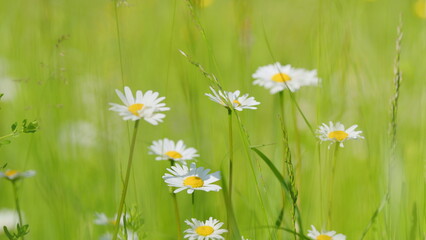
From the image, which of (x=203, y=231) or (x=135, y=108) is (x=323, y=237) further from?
(x=135, y=108)

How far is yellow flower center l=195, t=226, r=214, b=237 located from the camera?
34.5 inches

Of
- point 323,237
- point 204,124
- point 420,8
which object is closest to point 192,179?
point 323,237

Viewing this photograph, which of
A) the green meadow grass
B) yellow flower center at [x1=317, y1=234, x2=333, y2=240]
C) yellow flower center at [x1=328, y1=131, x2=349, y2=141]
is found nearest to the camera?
yellow flower center at [x1=317, y1=234, x2=333, y2=240]

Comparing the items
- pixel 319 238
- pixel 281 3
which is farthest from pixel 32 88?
pixel 281 3

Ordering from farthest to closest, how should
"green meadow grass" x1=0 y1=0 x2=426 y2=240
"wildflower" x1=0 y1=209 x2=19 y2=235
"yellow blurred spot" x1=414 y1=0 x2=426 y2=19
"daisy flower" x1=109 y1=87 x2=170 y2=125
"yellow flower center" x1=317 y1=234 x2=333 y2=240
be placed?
"yellow blurred spot" x1=414 y1=0 x2=426 y2=19, "wildflower" x1=0 y1=209 x2=19 y2=235, "green meadow grass" x1=0 y1=0 x2=426 y2=240, "yellow flower center" x1=317 y1=234 x2=333 y2=240, "daisy flower" x1=109 y1=87 x2=170 y2=125

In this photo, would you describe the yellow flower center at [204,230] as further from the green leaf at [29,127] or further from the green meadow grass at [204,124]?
the green leaf at [29,127]

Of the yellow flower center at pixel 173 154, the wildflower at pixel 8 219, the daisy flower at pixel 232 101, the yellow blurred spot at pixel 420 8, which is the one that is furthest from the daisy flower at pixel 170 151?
the yellow blurred spot at pixel 420 8

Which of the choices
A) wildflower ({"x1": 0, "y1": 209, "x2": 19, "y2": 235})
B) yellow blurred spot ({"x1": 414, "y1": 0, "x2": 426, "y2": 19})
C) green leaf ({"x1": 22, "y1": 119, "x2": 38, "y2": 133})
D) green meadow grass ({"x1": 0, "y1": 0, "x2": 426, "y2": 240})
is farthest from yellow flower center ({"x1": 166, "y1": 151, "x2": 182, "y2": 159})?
yellow blurred spot ({"x1": 414, "y1": 0, "x2": 426, "y2": 19})

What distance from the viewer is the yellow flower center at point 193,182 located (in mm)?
899

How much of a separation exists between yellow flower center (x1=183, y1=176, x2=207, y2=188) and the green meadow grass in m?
0.07

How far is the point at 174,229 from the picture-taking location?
4.62 ft

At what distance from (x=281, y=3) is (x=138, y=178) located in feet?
9.26

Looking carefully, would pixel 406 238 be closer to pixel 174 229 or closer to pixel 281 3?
pixel 174 229

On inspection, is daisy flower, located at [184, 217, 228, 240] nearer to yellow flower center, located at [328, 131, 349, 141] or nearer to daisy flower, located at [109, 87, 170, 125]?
daisy flower, located at [109, 87, 170, 125]
